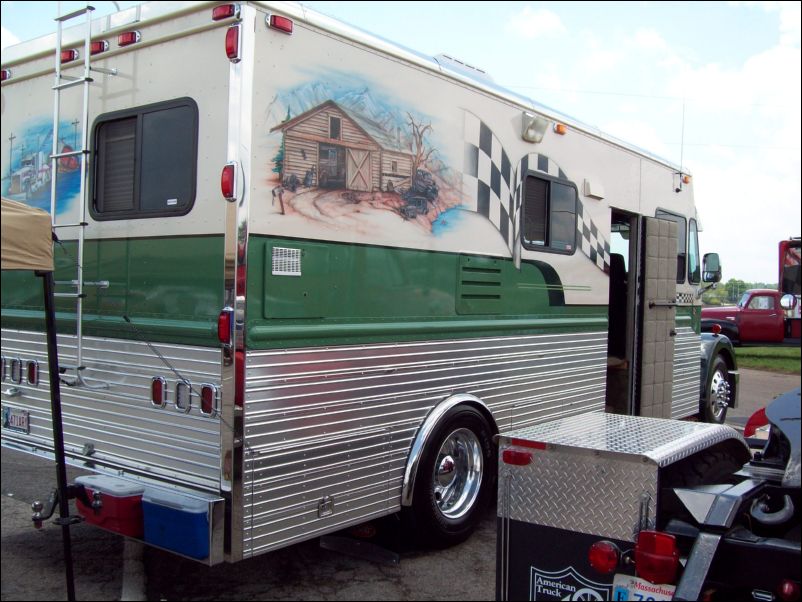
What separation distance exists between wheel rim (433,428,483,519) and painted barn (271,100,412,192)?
64.9 inches

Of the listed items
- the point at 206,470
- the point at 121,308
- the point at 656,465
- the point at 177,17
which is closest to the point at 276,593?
the point at 206,470

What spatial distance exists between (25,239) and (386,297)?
1.88 metres

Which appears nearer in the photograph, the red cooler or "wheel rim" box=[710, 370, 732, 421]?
the red cooler

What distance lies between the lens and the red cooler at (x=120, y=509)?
3773 mm

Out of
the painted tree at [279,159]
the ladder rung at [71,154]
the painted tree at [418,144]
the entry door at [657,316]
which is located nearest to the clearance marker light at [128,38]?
the ladder rung at [71,154]

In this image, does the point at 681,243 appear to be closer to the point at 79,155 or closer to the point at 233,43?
the point at 233,43

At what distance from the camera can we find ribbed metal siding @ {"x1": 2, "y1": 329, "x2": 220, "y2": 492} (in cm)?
375

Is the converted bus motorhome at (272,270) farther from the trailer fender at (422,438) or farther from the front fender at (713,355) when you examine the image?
the front fender at (713,355)

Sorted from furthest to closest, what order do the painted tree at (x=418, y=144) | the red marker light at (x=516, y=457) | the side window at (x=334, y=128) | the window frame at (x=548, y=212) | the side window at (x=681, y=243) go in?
the side window at (x=681, y=243) < the window frame at (x=548, y=212) < the painted tree at (x=418, y=144) < the side window at (x=334, y=128) < the red marker light at (x=516, y=457)

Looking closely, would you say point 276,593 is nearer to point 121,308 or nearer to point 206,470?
point 206,470

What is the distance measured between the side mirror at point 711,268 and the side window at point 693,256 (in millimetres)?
64

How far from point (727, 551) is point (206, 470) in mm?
2308

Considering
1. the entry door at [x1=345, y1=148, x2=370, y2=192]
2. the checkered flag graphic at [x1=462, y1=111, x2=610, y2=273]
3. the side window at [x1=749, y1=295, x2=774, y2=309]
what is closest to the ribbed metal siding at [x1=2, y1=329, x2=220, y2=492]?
the entry door at [x1=345, y1=148, x2=370, y2=192]

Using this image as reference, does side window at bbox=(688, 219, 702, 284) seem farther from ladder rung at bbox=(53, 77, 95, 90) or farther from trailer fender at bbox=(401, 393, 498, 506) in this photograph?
ladder rung at bbox=(53, 77, 95, 90)
